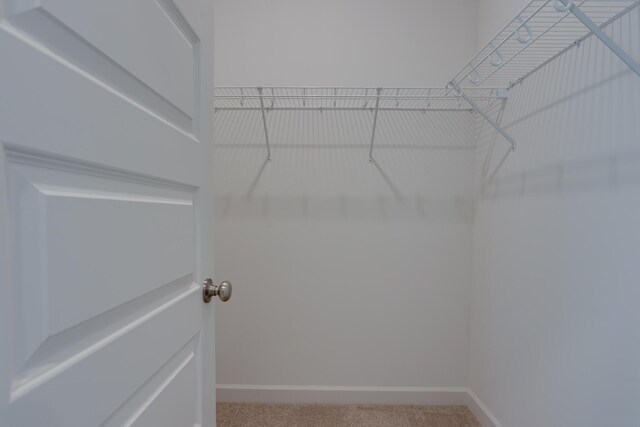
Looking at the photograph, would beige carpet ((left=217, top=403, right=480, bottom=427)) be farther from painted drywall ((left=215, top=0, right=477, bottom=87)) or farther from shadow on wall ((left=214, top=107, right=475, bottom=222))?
painted drywall ((left=215, top=0, right=477, bottom=87))

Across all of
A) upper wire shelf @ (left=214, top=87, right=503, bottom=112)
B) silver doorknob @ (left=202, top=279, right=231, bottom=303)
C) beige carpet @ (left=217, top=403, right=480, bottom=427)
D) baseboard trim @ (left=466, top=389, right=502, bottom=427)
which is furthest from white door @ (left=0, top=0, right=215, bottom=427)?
baseboard trim @ (left=466, top=389, right=502, bottom=427)

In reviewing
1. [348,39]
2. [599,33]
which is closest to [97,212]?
[599,33]

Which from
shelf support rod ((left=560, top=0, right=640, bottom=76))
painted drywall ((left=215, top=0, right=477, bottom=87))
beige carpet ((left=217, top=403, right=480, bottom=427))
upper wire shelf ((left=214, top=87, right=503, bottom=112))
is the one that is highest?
painted drywall ((left=215, top=0, right=477, bottom=87))

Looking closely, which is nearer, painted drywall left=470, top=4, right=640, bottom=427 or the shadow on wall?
painted drywall left=470, top=4, right=640, bottom=427

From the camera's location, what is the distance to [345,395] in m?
1.82

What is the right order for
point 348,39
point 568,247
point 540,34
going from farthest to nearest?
point 348,39, point 568,247, point 540,34

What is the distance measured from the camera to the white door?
1.10 feet

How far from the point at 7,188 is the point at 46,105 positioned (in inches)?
4.1

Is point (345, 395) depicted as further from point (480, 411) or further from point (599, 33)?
point (599, 33)

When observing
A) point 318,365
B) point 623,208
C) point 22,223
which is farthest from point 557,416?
point 22,223

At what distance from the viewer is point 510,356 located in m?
1.42

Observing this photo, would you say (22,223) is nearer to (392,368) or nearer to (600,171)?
(600,171)

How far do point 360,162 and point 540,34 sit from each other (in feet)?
3.19

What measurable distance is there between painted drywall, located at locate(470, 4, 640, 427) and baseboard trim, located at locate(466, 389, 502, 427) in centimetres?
5
